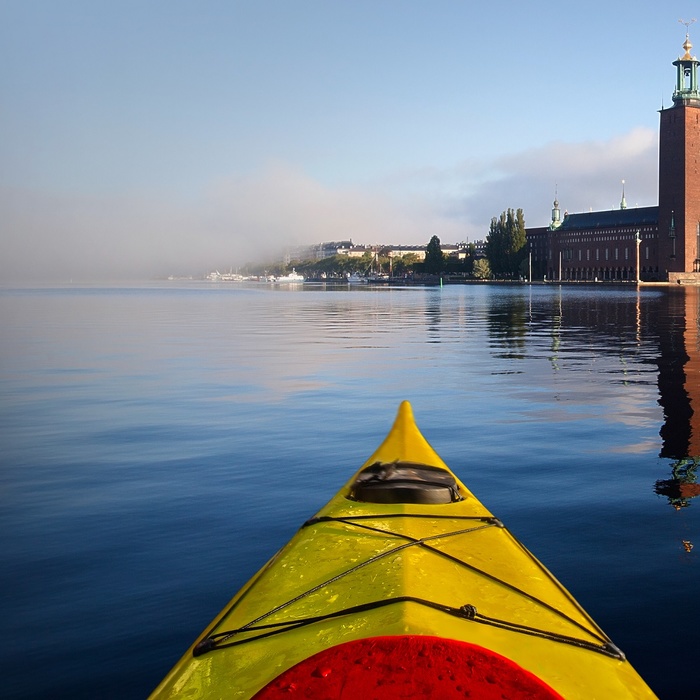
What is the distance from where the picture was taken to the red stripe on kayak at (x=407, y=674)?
2.61 metres

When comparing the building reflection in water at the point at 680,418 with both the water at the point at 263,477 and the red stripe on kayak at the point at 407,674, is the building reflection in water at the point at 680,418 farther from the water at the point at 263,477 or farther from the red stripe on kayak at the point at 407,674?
the red stripe on kayak at the point at 407,674

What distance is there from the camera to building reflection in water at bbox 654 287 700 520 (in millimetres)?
8859

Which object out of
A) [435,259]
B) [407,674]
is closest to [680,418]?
[407,674]

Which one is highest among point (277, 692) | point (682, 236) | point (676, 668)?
point (682, 236)

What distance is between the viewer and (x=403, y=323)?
41250 mm

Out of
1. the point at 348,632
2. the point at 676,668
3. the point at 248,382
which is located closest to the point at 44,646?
the point at 348,632

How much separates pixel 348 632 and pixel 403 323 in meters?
38.5

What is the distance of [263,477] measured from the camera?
31.3 feet

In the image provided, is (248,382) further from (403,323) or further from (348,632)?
(403,323)

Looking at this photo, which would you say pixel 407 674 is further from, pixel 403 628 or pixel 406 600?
pixel 406 600

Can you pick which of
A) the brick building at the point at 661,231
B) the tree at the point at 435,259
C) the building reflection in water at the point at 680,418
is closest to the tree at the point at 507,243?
the brick building at the point at 661,231

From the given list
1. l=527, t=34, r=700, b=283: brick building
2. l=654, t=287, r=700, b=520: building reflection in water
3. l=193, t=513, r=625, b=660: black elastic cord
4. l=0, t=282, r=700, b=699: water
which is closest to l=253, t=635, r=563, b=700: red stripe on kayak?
l=193, t=513, r=625, b=660: black elastic cord

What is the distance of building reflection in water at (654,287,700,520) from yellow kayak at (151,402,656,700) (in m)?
3.74

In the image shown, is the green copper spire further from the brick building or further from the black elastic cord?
the black elastic cord
